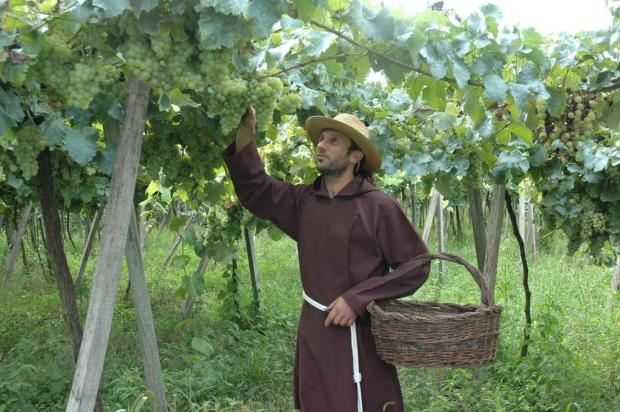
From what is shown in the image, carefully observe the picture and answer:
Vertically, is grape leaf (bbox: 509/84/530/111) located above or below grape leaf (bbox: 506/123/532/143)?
below

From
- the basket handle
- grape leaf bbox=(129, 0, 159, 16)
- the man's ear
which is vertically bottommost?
the basket handle

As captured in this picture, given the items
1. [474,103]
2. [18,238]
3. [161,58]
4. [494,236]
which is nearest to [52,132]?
[161,58]

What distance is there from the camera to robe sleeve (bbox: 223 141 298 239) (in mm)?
2607

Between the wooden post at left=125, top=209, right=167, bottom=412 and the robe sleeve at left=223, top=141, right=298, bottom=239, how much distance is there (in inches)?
18.0

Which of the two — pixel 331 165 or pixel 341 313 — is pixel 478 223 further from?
pixel 341 313

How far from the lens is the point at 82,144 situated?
73.9 inches

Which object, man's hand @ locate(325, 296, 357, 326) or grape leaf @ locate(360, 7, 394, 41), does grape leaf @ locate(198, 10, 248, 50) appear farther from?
man's hand @ locate(325, 296, 357, 326)

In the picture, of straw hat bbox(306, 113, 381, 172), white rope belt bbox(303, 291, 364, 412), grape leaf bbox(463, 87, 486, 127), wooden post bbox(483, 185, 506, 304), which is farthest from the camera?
wooden post bbox(483, 185, 506, 304)

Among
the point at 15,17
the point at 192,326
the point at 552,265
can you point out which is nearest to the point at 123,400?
the point at 192,326

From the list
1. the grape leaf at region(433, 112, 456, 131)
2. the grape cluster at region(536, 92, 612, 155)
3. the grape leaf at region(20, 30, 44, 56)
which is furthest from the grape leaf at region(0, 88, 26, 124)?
the grape cluster at region(536, 92, 612, 155)

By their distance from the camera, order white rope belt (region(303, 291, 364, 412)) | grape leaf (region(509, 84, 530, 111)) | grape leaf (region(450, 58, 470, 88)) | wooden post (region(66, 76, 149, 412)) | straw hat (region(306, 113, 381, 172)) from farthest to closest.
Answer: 1. straw hat (region(306, 113, 381, 172))
2. white rope belt (region(303, 291, 364, 412))
3. grape leaf (region(509, 84, 530, 111))
4. grape leaf (region(450, 58, 470, 88))
5. wooden post (region(66, 76, 149, 412))

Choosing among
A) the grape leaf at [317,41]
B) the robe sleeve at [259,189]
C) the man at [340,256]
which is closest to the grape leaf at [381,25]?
the grape leaf at [317,41]

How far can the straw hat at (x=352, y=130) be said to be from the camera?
2.75 meters

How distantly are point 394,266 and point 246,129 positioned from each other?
85 cm
